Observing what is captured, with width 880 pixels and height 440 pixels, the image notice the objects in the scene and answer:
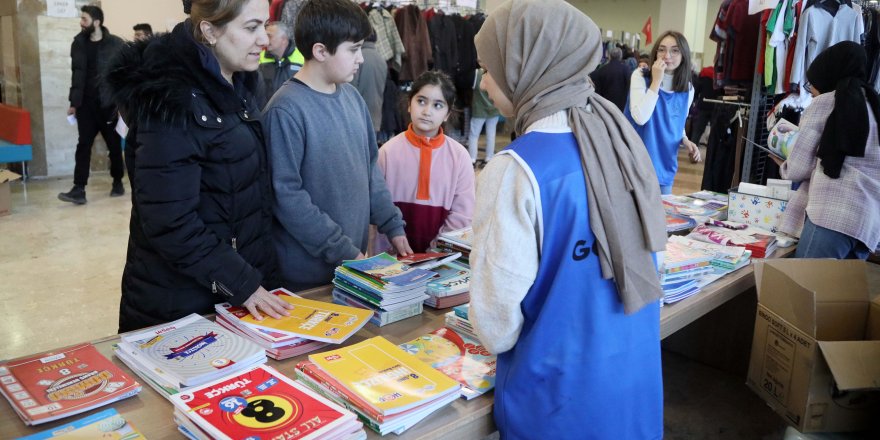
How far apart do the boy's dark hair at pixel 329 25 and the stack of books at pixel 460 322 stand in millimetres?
859

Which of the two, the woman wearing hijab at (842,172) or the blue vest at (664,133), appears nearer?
the woman wearing hijab at (842,172)

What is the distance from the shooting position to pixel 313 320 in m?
1.61

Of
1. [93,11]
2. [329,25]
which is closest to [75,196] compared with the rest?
[93,11]

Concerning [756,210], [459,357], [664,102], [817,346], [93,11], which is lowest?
[817,346]

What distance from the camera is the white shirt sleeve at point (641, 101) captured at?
3.61 metres

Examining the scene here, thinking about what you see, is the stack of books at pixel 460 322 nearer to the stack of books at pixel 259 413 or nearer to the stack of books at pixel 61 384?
the stack of books at pixel 259 413

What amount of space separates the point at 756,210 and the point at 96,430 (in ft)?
8.52

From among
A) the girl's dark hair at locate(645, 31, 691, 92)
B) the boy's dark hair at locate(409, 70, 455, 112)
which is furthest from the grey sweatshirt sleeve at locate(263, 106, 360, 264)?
the girl's dark hair at locate(645, 31, 691, 92)

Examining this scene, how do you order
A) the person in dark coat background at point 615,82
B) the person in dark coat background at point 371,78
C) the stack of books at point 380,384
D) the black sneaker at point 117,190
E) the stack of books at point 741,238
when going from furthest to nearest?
1. the person in dark coat background at point 615,82
2. the black sneaker at point 117,190
3. the person in dark coat background at point 371,78
4. the stack of books at point 741,238
5. the stack of books at point 380,384

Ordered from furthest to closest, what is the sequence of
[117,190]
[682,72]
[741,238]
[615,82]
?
1. [615,82]
2. [117,190]
3. [682,72]
4. [741,238]

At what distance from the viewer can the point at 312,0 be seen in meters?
2.00

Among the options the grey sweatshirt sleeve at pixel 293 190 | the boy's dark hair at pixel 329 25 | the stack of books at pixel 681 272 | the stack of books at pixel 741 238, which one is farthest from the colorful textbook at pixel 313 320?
the stack of books at pixel 741 238

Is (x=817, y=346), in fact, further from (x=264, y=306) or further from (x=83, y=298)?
(x=83, y=298)

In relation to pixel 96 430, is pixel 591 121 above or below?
above
